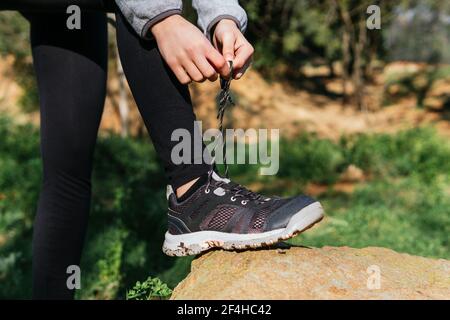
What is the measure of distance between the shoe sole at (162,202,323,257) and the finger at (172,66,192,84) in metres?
0.37

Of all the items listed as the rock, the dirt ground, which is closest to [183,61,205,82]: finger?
the rock

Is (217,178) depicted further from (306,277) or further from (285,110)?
(285,110)

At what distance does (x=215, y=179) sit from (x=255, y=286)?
0.29 meters

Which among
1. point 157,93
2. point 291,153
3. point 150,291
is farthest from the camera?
point 291,153

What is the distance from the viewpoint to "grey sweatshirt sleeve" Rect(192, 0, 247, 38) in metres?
1.30

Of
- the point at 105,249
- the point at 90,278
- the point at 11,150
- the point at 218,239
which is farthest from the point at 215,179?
the point at 11,150

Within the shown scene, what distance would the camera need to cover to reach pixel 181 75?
123 centimetres

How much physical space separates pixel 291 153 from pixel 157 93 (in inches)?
240

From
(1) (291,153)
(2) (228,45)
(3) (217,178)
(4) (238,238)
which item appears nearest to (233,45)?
(2) (228,45)

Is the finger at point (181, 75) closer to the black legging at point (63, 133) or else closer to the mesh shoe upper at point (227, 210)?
the mesh shoe upper at point (227, 210)

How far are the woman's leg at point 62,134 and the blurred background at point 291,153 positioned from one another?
0.29 metres

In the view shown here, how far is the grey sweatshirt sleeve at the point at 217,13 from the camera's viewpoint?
130 cm

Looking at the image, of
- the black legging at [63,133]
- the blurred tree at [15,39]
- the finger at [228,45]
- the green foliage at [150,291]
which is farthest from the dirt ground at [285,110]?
the finger at [228,45]

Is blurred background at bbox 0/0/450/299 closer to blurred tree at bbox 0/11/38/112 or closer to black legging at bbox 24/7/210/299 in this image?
blurred tree at bbox 0/11/38/112
